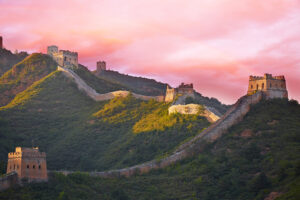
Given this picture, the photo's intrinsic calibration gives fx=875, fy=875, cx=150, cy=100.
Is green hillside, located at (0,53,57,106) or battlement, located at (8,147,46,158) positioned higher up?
green hillside, located at (0,53,57,106)

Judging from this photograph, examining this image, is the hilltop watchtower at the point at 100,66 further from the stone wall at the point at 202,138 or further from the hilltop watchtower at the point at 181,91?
the stone wall at the point at 202,138

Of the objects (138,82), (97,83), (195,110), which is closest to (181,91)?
(195,110)

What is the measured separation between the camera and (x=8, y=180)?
8031 cm

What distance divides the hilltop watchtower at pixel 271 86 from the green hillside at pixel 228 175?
8.51 ft

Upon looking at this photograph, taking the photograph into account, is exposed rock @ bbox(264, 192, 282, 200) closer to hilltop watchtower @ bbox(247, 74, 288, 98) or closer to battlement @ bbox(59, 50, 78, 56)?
hilltop watchtower @ bbox(247, 74, 288, 98)

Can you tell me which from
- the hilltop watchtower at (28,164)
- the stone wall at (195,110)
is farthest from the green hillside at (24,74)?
the hilltop watchtower at (28,164)

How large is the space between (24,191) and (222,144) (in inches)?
1031

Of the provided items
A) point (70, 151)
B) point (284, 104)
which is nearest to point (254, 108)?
point (284, 104)

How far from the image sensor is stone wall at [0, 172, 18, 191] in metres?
A: 79.4

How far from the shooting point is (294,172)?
8488 cm

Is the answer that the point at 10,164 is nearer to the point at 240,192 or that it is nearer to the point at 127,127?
the point at 240,192

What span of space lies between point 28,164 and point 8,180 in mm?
2822

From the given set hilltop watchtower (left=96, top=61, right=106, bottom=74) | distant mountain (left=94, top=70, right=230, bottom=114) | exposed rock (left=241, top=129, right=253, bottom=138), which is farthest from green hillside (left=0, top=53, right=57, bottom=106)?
exposed rock (left=241, top=129, right=253, bottom=138)

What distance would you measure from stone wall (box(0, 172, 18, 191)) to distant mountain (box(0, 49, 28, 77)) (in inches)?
2794
